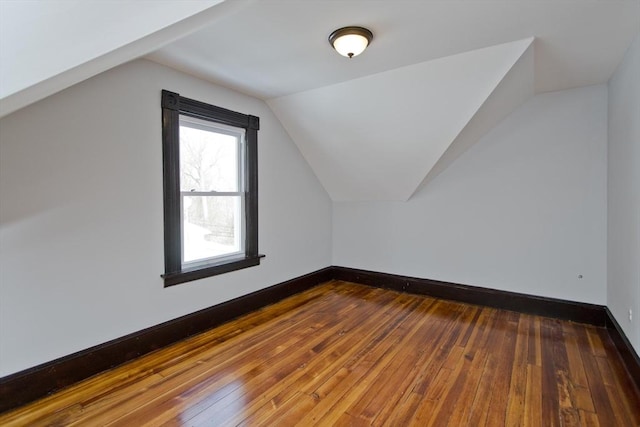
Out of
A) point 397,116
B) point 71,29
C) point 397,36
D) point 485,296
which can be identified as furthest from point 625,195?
point 71,29

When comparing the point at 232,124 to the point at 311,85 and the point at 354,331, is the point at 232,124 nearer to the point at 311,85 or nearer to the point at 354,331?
the point at 311,85

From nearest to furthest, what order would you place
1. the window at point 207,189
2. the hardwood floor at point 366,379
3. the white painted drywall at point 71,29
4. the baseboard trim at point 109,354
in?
the white painted drywall at point 71,29
the hardwood floor at point 366,379
the baseboard trim at point 109,354
the window at point 207,189

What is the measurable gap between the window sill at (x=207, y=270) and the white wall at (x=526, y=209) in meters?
2.10

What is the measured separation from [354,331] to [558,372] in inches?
62.4

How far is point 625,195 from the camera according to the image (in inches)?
101

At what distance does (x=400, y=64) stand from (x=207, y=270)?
8.43 ft

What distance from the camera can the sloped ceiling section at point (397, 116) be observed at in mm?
2725

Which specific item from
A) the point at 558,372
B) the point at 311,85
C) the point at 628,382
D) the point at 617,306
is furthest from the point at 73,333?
the point at 617,306

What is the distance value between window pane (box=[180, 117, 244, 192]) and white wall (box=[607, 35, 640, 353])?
11.0ft

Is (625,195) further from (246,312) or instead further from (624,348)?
(246,312)

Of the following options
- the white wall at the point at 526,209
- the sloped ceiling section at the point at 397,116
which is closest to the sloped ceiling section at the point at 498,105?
the sloped ceiling section at the point at 397,116

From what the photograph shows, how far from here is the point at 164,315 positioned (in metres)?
2.81

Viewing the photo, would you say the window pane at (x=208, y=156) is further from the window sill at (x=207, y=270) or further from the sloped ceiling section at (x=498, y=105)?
the sloped ceiling section at (x=498, y=105)

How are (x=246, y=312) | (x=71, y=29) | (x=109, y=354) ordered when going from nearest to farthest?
(x=71, y=29) < (x=109, y=354) < (x=246, y=312)
